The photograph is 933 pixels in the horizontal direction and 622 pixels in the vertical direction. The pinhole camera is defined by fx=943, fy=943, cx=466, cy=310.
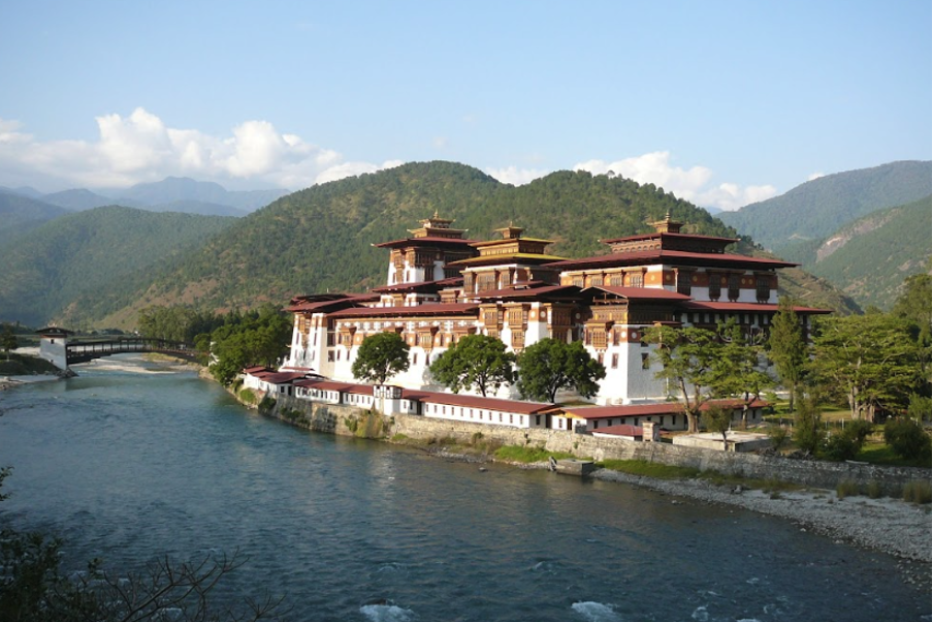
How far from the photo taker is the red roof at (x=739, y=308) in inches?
2294

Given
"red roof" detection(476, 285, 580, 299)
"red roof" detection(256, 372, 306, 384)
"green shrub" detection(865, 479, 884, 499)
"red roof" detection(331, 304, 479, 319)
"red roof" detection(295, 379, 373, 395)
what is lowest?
"green shrub" detection(865, 479, 884, 499)

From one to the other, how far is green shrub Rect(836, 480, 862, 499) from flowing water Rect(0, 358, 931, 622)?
9.63 feet

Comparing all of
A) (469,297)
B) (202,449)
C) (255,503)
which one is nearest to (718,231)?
(469,297)

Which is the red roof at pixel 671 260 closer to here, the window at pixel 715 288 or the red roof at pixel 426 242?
the window at pixel 715 288

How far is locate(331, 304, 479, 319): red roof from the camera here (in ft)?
222

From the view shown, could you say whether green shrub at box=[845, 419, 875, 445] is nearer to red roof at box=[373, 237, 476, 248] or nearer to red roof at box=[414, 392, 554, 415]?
red roof at box=[414, 392, 554, 415]

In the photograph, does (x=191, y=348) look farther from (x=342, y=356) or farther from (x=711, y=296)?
(x=711, y=296)

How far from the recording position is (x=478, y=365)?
5841cm

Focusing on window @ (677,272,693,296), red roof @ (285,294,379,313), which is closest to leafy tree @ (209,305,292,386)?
red roof @ (285,294,379,313)

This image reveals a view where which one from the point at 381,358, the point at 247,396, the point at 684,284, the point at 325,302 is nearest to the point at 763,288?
the point at 684,284

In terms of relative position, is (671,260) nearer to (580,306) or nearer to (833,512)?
(580,306)

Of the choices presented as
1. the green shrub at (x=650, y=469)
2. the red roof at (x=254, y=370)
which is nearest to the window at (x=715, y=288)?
the green shrub at (x=650, y=469)

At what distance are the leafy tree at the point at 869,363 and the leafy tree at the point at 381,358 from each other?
30.8 metres

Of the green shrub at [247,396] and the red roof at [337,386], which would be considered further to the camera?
the green shrub at [247,396]
